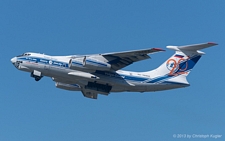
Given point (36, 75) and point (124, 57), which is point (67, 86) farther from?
point (124, 57)

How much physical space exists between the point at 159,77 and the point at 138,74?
3.33ft

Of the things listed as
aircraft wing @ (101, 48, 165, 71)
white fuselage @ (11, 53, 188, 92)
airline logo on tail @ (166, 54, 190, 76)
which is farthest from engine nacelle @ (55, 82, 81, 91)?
airline logo on tail @ (166, 54, 190, 76)

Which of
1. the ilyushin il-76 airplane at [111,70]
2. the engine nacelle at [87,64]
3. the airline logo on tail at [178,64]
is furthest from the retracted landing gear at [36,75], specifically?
the airline logo on tail at [178,64]

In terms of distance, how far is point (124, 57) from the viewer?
72.4ft

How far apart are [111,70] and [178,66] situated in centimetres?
340

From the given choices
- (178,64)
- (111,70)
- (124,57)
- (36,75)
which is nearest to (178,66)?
(178,64)

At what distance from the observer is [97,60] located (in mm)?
21922

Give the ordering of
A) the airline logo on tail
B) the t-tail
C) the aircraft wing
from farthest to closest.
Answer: the airline logo on tail
the t-tail
the aircraft wing

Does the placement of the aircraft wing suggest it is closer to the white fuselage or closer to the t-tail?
the white fuselage

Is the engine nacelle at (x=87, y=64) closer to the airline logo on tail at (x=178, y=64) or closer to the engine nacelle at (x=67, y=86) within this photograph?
the engine nacelle at (x=67, y=86)

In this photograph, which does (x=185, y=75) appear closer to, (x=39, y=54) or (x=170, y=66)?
(x=170, y=66)

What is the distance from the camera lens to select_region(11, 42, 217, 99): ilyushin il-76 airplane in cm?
2189

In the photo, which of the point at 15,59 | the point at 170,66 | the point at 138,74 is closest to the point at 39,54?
the point at 15,59

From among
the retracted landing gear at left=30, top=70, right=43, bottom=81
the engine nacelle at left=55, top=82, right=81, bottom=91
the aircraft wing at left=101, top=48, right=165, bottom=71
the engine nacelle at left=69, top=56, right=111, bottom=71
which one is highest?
the aircraft wing at left=101, top=48, right=165, bottom=71
